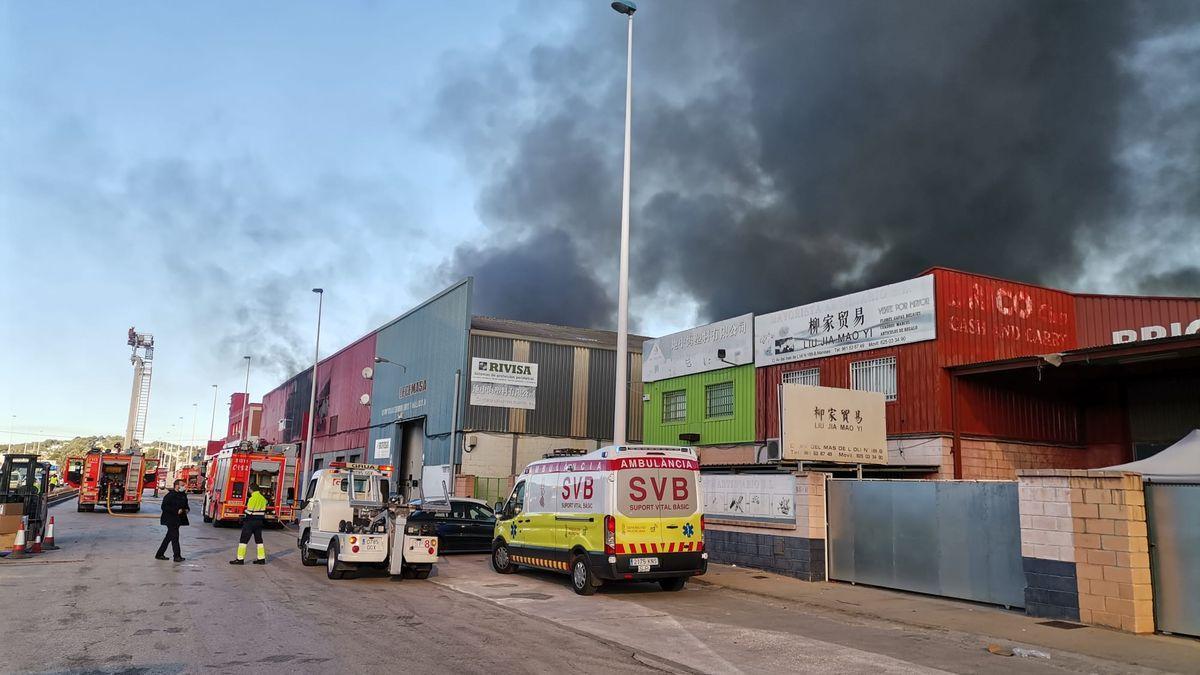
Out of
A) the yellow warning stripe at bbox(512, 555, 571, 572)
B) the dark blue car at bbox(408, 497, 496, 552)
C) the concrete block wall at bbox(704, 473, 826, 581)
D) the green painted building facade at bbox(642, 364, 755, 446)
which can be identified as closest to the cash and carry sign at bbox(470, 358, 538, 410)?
the green painted building facade at bbox(642, 364, 755, 446)

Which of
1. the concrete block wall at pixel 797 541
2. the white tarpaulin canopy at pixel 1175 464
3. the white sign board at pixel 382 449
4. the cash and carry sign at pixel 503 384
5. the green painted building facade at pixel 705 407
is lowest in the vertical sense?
the concrete block wall at pixel 797 541

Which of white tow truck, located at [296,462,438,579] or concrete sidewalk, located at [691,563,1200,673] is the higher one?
white tow truck, located at [296,462,438,579]

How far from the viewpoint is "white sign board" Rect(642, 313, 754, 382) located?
25953 mm

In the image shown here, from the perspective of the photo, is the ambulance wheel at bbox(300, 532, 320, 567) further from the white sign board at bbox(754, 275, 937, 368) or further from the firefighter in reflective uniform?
the white sign board at bbox(754, 275, 937, 368)

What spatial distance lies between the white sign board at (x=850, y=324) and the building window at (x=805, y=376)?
40cm

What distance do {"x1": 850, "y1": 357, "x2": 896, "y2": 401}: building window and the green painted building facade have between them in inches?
158

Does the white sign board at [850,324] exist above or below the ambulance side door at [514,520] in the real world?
above

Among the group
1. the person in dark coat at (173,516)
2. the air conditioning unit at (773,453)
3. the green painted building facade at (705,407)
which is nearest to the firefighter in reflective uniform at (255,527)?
the person in dark coat at (173,516)

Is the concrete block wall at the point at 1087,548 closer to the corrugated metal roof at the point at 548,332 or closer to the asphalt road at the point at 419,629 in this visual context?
the asphalt road at the point at 419,629

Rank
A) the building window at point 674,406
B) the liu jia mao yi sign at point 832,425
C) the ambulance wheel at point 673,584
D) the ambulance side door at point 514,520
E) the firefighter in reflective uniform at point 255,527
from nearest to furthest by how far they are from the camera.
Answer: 1. the ambulance wheel at point 673,584
2. the ambulance side door at point 514,520
3. the liu jia mao yi sign at point 832,425
4. the firefighter in reflective uniform at point 255,527
5. the building window at point 674,406

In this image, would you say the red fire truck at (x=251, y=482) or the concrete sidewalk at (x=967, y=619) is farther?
the red fire truck at (x=251, y=482)

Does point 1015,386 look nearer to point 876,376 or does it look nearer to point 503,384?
point 876,376

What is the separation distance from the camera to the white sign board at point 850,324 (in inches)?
807

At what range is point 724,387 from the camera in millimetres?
Answer: 26750
